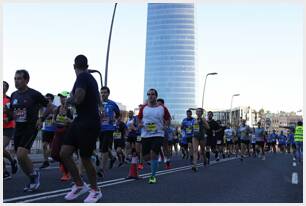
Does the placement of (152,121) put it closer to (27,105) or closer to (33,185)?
(27,105)

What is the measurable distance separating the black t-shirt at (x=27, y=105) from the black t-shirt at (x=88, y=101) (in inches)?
57.4

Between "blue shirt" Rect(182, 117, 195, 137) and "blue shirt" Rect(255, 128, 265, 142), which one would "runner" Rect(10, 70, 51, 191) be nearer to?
"blue shirt" Rect(182, 117, 195, 137)

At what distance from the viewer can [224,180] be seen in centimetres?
1013

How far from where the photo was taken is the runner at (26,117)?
746 centimetres

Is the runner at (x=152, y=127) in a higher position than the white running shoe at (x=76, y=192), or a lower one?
higher

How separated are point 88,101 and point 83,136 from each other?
1.45ft

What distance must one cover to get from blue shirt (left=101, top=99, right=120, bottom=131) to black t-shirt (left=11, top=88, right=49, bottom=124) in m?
2.75

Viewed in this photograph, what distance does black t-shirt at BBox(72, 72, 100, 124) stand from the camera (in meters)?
6.28

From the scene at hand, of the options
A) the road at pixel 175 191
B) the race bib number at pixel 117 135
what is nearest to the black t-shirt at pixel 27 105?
the road at pixel 175 191

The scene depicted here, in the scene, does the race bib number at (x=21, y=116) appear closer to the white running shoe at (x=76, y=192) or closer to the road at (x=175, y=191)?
the road at (x=175, y=191)

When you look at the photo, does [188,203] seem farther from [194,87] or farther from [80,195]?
[194,87]

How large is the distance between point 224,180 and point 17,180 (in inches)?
155

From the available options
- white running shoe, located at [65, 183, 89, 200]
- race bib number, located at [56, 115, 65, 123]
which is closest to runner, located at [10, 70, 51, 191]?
race bib number, located at [56, 115, 65, 123]

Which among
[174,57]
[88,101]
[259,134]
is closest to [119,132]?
[88,101]
